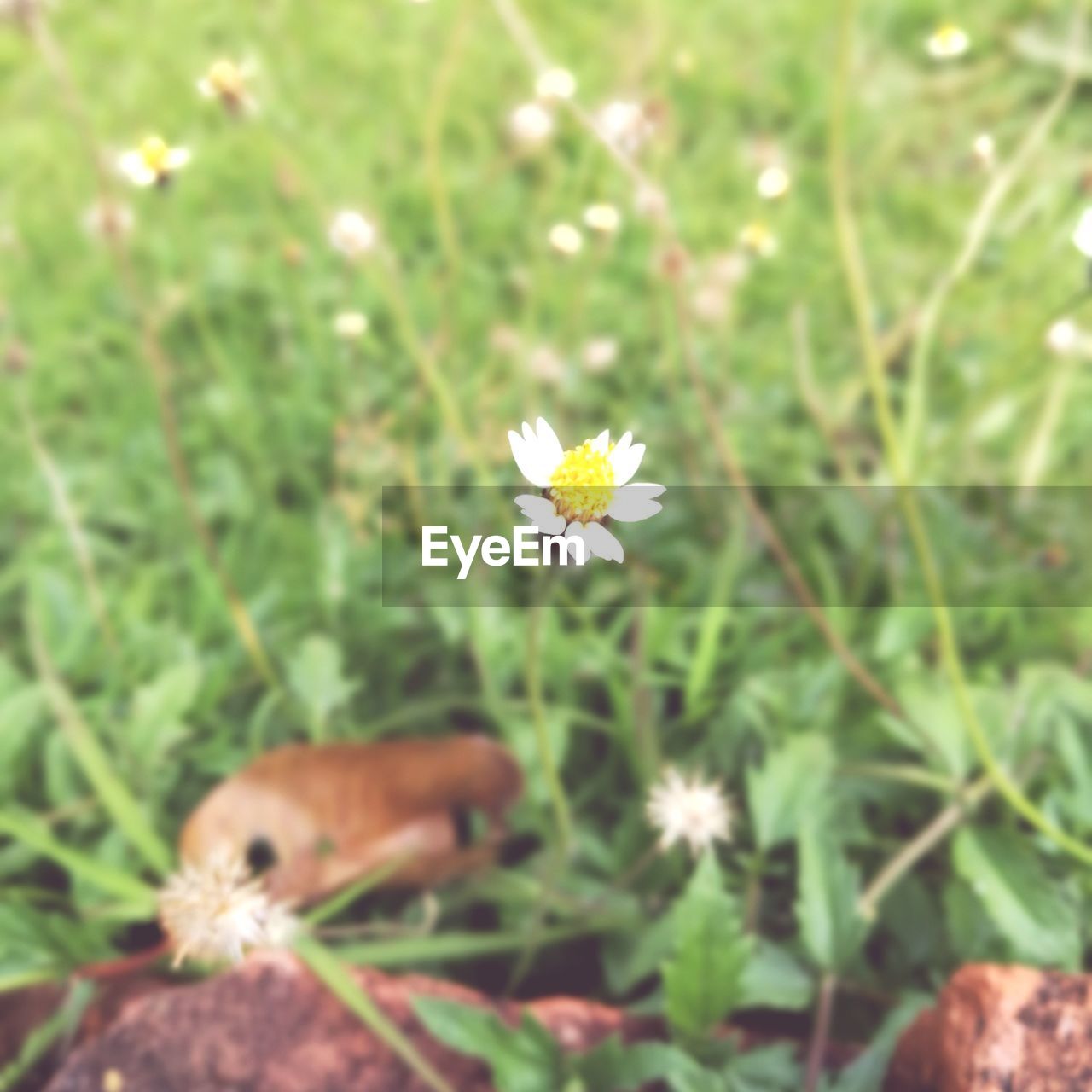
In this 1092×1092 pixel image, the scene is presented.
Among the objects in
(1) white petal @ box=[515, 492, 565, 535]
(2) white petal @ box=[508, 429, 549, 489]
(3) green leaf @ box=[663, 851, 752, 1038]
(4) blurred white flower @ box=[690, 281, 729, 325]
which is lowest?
(3) green leaf @ box=[663, 851, 752, 1038]

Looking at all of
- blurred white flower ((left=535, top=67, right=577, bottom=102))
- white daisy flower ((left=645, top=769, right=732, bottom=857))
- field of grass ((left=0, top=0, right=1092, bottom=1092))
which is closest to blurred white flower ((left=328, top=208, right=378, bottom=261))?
field of grass ((left=0, top=0, right=1092, bottom=1092))

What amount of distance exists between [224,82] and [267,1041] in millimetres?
838

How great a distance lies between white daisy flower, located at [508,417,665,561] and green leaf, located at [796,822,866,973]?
17.4 inches

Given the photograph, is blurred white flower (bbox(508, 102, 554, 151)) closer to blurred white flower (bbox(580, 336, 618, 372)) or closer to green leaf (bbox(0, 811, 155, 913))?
blurred white flower (bbox(580, 336, 618, 372))

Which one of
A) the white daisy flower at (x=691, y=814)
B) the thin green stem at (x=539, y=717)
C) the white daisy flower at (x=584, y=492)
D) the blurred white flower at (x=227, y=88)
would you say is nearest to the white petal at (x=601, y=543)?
the white daisy flower at (x=584, y=492)

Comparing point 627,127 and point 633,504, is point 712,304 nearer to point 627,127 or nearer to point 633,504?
point 627,127

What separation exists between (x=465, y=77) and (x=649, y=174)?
1.33 ft

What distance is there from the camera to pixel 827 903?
95cm

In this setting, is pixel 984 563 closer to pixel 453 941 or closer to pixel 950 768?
pixel 950 768

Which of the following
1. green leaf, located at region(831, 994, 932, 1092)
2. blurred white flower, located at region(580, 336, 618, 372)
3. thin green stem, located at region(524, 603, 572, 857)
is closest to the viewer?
thin green stem, located at region(524, 603, 572, 857)

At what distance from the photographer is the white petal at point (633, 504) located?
2.04 feet

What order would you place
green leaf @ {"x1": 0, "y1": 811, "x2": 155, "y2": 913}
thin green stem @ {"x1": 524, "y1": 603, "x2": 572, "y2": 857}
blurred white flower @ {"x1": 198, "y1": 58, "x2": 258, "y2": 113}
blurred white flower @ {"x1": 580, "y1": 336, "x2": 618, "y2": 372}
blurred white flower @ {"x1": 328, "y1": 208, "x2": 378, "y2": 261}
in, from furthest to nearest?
blurred white flower @ {"x1": 580, "y1": 336, "x2": 618, "y2": 372} → blurred white flower @ {"x1": 328, "y1": 208, "x2": 378, "y2": 261} → blurred white flower @ {"x1": 198, "y1": 58, "x2": 258, "y2": 113} → green leaf @ {"x1": 0, "y1": 811, "x2": 155, "y2": 913} → thin green stem @ {"x1": 524, "y1": 603, "x2": 572, "y2": 857}

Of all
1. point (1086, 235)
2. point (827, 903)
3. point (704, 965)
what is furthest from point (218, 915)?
point (1086, 235)

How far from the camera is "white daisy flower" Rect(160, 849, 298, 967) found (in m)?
0.80
